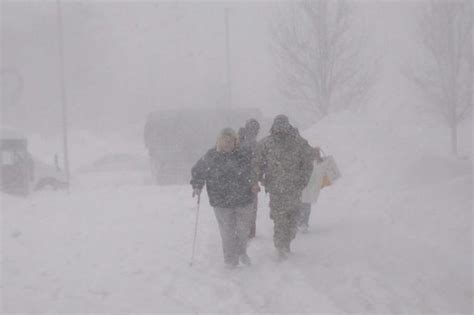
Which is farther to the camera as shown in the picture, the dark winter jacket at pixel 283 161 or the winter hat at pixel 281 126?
the dark winter jacket at pixel 283 161

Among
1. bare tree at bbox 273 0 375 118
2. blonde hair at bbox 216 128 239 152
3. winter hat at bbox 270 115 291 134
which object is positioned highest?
bare tree at bbox 273 0 375 118

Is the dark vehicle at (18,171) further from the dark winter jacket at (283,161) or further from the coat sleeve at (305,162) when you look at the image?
the coat sleeve at (305,162)

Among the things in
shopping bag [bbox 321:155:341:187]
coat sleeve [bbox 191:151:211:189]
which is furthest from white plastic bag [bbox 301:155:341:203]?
coat sleeve [bbox 191:151:211:189]

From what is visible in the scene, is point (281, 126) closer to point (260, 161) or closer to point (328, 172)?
point (260, 161)

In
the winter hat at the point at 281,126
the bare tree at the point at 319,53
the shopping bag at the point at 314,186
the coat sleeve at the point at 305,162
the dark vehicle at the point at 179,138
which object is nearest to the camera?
the winter hat at the point at 281,126

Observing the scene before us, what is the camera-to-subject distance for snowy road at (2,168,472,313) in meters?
6.24

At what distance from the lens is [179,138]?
22875mm

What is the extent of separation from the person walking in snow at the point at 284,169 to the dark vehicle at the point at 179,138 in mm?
15149

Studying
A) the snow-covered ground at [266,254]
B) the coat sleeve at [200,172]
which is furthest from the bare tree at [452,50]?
the coat sleeve at [200,172]

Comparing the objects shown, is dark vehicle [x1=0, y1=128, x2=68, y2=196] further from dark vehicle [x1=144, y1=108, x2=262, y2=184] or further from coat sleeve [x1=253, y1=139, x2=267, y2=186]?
coat sleeve [x1=253, y1=139, x2=267, y2=186]

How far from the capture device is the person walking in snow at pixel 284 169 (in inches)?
289

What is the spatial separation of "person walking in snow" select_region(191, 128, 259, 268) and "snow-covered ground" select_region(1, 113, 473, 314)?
25.7 inches

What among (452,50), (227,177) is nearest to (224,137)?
(227,177)

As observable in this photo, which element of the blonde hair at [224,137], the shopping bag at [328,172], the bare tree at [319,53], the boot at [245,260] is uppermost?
the bare tree at [319,53]
